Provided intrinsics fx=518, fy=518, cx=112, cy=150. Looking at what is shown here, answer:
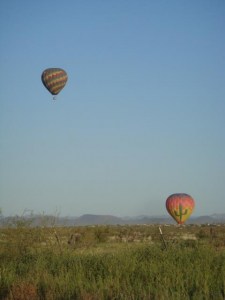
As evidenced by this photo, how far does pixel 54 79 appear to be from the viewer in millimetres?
50688

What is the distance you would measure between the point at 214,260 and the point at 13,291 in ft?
18.7

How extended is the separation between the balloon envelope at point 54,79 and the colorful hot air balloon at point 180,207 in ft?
83.5

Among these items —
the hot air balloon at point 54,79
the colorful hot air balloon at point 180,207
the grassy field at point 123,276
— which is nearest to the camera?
the grassy field at point 123,276

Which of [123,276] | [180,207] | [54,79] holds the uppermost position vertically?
[54,79]

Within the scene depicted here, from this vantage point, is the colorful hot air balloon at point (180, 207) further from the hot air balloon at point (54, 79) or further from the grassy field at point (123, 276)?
the grassy field at point (123, 276)

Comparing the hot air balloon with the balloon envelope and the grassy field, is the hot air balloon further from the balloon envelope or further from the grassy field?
the grassy field

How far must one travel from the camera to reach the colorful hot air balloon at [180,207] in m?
68.0

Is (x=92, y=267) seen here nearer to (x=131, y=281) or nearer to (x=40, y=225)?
(x=131, y=281)

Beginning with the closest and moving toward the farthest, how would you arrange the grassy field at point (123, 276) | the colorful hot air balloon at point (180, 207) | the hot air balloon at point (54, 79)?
1. the grassy field at point (123, 276)
2. the hot air balloon at point (54, 79)
3. the colorful hot air balloon at point (180, 207)

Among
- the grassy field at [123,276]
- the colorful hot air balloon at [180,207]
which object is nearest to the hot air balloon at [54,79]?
the colorful hot air balloon at [180,207]

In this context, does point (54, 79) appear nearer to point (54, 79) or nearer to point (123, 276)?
point (54, 79)

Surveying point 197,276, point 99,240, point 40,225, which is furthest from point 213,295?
point 99,240

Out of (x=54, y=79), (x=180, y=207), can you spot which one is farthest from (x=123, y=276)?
(x=180, y=207)

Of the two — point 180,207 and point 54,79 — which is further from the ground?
point 54,79
